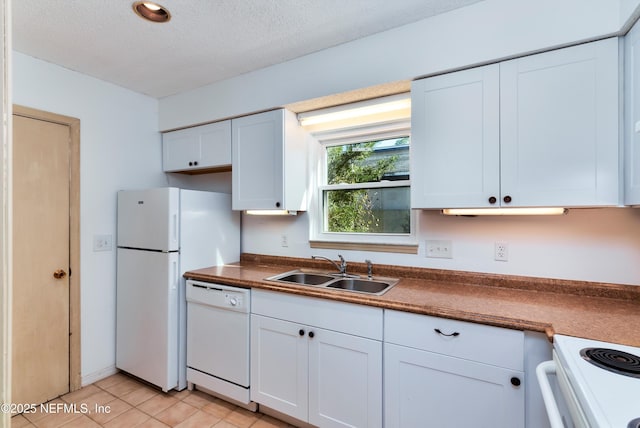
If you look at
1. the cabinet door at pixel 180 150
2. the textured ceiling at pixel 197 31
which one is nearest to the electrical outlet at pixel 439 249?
the textured ceiling at pixel 197 31

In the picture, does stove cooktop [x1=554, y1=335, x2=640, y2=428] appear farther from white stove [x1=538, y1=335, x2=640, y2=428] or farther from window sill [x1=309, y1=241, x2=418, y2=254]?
window sill [x1=309, y1=241, x2=418, y2=254]

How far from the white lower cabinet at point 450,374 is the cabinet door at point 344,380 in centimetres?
7

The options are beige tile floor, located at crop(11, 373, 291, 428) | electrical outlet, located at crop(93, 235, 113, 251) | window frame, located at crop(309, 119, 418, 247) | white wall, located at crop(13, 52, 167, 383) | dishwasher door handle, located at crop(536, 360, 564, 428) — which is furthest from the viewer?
electrical outlet, located at crop(93, 235, 113, 251)

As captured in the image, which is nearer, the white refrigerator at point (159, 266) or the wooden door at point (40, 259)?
the wooden door at point (40, 259)

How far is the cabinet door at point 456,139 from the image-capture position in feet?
5.34

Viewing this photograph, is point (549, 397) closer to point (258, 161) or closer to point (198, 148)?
point (258, 161)

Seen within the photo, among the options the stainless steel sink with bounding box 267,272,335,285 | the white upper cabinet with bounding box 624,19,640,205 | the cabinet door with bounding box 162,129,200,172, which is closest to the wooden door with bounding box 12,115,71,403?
the cabinet door with bounding box 162,129,200,172

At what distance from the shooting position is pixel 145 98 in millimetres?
2832

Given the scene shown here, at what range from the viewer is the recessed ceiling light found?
5.40 feet

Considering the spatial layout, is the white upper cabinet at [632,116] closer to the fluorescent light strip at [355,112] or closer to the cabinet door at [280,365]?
the fluorescent light strip at [355,112]

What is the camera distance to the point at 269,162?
2.30 metres

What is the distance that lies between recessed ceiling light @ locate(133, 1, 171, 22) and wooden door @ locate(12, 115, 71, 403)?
1.19 metres

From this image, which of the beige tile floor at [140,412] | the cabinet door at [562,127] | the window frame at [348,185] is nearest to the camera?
the cabinet door at [562,127]

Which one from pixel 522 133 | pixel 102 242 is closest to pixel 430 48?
pixel 522 133
